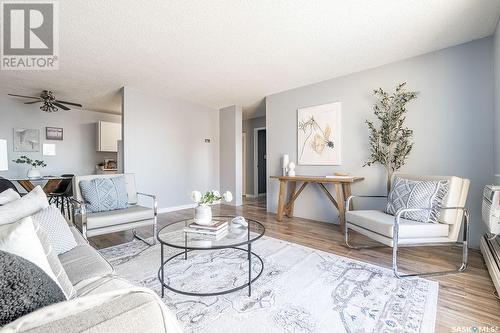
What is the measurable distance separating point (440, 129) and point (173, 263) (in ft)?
10.8

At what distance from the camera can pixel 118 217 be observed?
8.07ft

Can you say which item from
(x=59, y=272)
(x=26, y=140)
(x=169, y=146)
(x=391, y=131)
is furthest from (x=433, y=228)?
(x=26, y=140)

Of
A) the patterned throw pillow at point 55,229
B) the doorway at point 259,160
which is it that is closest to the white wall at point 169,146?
the doorway at point 259,160

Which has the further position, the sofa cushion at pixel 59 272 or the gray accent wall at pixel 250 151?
the gray accent wall at pixel 250 151

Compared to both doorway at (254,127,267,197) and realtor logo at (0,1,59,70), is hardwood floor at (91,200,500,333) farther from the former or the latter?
doorway at (254,127,267,197)

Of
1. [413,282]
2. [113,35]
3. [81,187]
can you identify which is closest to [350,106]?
[413,282]

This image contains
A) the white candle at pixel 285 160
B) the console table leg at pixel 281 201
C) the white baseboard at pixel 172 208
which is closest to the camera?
the console table leg at pixel 281 201

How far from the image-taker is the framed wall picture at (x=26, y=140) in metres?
4.73

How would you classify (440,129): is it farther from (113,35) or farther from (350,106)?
(113,35)

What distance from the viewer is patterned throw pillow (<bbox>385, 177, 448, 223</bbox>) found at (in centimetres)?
215

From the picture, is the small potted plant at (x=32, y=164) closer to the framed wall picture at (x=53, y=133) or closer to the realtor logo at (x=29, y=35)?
the framed wall picture at (x=53, y=133)

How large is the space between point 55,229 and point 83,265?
1.39 feet

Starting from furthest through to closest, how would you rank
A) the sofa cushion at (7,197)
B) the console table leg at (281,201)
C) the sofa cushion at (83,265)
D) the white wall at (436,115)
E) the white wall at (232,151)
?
the white wall at (232,151)
the console table leg at (281,201)
the white wall at (436,115)
the sofa cushion at (7,197)
the sofa cushion at (83,265)

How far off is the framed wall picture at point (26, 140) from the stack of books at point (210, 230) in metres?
5.09
